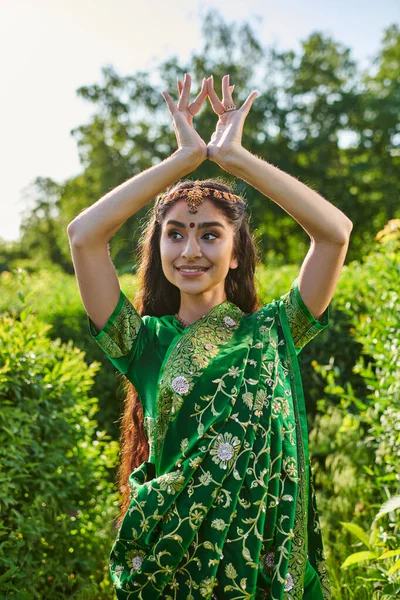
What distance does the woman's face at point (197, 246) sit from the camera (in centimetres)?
202

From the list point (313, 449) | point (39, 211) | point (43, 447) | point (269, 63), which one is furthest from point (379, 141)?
point (43, 447)

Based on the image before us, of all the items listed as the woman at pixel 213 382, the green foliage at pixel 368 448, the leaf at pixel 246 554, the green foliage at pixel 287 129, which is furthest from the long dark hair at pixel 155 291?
the green foliage at pixel 287 129

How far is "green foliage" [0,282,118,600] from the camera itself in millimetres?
2760

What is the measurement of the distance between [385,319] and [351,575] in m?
1.34

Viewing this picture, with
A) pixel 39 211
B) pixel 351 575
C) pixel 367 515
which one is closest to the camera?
pixel 351 575

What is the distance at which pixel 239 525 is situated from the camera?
1.75 m

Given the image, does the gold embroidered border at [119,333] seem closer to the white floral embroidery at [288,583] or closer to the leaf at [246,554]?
the leaf at [246,554]

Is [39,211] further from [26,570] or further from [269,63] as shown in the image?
[26,570]

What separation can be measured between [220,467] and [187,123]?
113 centimetres

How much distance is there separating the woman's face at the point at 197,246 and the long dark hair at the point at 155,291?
19 centimetres

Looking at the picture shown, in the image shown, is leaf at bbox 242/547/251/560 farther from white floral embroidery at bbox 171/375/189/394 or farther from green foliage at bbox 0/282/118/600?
green foliage at bbox 0/282/118/600

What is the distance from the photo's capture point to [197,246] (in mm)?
2004

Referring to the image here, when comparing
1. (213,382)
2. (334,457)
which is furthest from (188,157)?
(334,457)

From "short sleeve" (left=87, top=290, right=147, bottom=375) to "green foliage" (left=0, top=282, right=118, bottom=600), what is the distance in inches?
38.1
